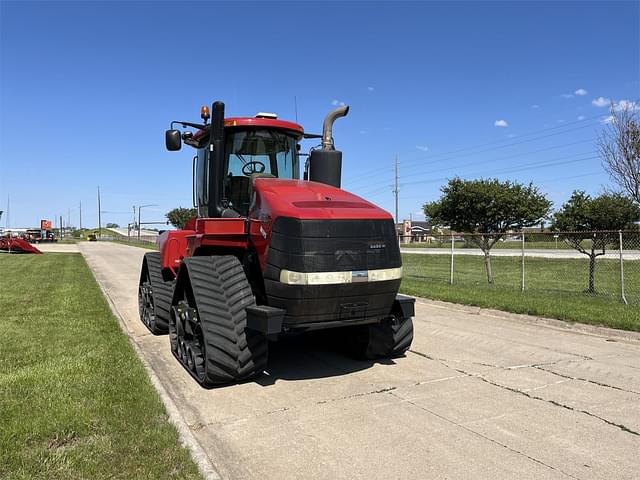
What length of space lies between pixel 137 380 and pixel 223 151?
2686 millimetres

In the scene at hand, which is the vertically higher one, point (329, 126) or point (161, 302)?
point (329, 126)

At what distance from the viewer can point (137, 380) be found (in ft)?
17.1

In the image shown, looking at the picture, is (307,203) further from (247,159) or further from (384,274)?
(247,159)

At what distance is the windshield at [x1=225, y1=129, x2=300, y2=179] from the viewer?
20.1 feet

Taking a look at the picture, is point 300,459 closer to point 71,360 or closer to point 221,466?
point 221,466

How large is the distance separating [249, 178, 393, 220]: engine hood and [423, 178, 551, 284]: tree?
38.2ft

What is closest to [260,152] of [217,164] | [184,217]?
[217,164]

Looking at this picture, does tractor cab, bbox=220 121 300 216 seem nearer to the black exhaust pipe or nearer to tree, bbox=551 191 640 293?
the black exhaust pipe

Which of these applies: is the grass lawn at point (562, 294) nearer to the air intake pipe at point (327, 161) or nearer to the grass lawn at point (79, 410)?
the air intake pipe at point (327, 161)

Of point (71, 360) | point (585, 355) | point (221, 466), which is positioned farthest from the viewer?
point (585, 355)

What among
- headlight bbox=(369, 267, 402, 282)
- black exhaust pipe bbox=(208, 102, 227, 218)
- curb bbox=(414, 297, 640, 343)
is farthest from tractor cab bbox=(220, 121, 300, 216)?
curb bbox=(414, 297, 640, 343)

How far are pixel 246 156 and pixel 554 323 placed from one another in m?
6.26

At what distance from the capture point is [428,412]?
14.9 ft

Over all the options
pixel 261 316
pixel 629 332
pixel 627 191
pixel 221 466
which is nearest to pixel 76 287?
pixel 261 316
